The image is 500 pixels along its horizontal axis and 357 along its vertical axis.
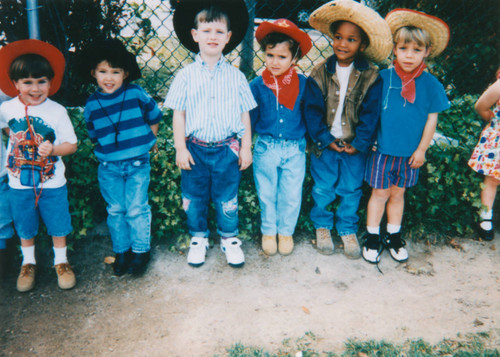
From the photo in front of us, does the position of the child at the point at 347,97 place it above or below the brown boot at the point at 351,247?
above

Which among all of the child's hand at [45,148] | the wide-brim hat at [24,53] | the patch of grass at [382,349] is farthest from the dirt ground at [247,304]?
the wide-brim hat at [24,53]

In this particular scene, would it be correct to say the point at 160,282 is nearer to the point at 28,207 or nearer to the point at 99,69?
the point at 28,207

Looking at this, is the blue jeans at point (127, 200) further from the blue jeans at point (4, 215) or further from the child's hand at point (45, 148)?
the blue jeans at point (4, 215)

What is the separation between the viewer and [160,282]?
2.90 metres

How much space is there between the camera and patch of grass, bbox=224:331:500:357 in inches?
92.2

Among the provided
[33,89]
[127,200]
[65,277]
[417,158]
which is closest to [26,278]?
[65,277]

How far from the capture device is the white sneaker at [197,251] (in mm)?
3041

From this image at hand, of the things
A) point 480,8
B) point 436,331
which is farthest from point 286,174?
point 480,8

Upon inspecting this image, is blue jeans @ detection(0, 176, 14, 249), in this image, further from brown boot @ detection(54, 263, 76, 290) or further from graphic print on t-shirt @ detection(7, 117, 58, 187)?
brown boot @ detection(54, 263, 76, 290)

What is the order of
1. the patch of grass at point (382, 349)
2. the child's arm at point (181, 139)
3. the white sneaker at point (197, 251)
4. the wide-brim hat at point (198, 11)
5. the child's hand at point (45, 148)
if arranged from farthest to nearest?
the white sneaker at point (197, 251)
the child's arm at point (181, 139)
the wide-brim hat at point (198, 11)
the child's hand at point (45, 148)
the patch of grass at point (382, 349)

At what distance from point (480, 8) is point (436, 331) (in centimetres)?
331

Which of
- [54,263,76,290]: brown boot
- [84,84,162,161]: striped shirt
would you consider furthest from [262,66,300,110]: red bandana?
[54,263,76,290]: brown boot

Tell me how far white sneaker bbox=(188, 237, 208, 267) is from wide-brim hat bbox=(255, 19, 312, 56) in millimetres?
1519

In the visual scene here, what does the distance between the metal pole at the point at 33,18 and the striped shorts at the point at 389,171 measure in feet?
8.13
